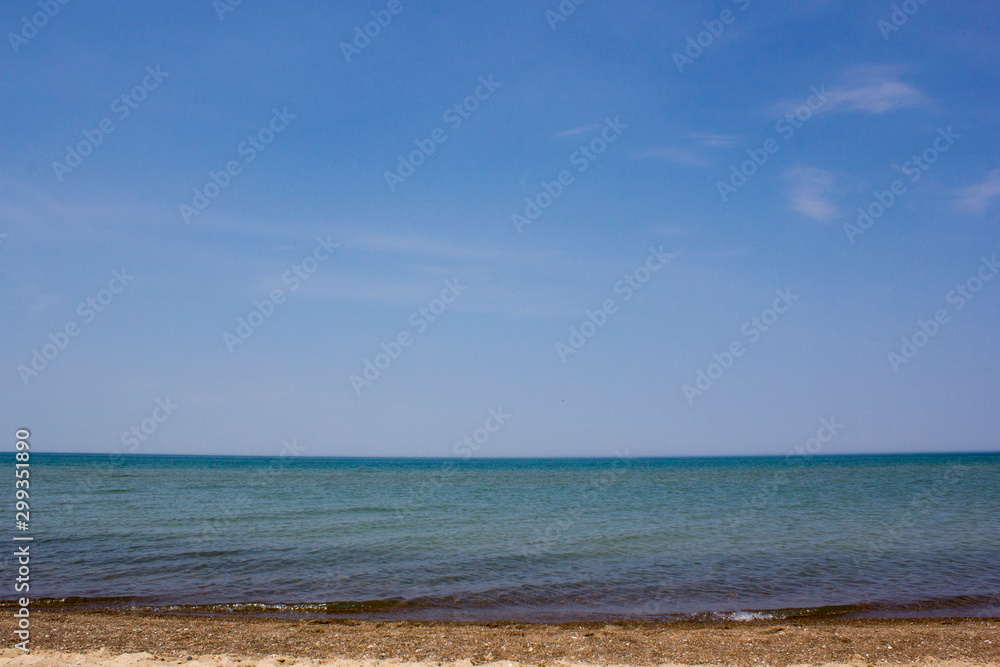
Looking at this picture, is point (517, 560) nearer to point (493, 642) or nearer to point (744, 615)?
point (744, 615)

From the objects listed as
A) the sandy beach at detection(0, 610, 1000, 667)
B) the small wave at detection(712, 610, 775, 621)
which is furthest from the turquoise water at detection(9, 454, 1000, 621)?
the sandy beach at detection(0, 610, 1000, 667)

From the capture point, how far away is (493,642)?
10.2 metres

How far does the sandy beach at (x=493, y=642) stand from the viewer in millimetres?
9141

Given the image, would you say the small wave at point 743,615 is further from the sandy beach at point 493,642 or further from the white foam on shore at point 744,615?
the sandy beach at point 493,642

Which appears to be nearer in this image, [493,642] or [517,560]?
[493,642]

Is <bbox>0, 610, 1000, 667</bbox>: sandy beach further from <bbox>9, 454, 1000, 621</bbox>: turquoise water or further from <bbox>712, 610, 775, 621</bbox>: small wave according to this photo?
<bbox>9, 454, 1000, 621</bbox>: turquoise water

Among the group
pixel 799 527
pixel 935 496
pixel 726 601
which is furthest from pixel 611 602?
pixel 935 496

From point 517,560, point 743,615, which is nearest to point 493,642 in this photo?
point 743,615

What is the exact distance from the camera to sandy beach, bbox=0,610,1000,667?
360 inches

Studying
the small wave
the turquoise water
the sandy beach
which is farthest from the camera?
the turquoise water

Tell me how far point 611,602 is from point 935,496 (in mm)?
33300

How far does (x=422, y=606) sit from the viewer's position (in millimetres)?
13055

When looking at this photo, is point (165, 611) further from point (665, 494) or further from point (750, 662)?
point (665, 494)

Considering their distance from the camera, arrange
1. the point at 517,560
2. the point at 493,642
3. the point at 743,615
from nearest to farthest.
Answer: the point at 493,642, the point at 743,615, the point at 517,560
